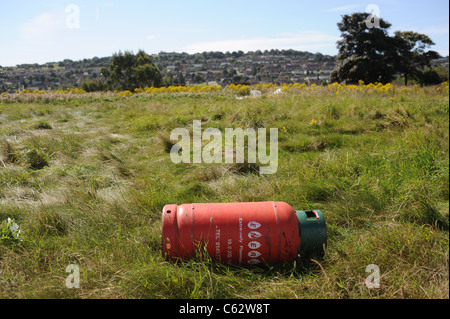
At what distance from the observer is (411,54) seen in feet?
86.7

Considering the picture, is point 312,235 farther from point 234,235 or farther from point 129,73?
point 129,73

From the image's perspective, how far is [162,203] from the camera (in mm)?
3342

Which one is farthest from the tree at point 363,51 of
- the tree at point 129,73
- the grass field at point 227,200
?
the tree at point 129,73

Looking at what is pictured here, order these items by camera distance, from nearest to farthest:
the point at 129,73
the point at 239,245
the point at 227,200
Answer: the point at 239,245, the point at 227,200, the point at 129,73

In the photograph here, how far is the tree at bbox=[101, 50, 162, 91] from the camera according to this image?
36594mm

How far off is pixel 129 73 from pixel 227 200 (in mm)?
38133

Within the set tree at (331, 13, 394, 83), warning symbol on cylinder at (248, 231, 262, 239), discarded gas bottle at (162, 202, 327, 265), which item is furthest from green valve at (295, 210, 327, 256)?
tree at (331, 13, 394, 83)

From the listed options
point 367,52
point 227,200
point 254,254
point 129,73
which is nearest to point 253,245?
point 254,254

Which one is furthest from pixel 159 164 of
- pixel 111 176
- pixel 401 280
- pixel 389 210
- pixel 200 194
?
pixel 401 280

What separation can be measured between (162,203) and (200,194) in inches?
21.5

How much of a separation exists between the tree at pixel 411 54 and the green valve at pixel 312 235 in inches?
1068

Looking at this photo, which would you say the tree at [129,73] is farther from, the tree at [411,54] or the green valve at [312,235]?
the green valve at [312,235]

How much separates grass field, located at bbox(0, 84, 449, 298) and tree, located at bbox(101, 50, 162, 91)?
3187cm

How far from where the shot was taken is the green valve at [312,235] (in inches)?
98.5
